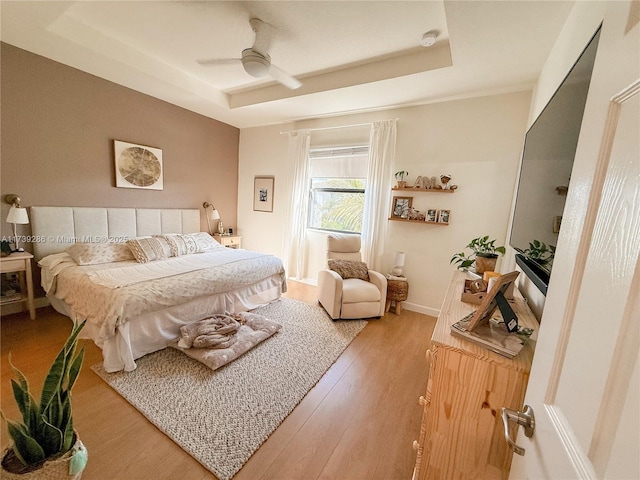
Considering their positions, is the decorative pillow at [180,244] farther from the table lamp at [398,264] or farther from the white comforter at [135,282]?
the table lamp at [398,264]

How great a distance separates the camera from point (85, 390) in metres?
1.73

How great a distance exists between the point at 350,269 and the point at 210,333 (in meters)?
1.77

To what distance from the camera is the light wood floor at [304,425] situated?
130 centimetres

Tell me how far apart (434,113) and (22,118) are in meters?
4.40

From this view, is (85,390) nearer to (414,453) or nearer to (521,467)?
(414,453)

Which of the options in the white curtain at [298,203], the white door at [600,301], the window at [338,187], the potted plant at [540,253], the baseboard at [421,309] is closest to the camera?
the white door at [600,301]

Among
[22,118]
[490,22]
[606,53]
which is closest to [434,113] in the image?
[490,22]

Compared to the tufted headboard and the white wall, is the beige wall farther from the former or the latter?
the white wall

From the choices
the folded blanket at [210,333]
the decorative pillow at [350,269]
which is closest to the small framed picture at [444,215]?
→ the decorative pillow at [350,269]

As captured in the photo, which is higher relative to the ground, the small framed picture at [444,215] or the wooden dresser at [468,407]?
the small framed picture at [444,215]

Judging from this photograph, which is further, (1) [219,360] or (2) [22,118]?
(2) [22,118]

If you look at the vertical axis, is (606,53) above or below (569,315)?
above

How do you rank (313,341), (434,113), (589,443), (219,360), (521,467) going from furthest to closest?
1. (434,113)
2. (313,341)
3. (219,360)
4. (521,467)
5. (589,443)

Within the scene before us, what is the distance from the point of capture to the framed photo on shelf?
14.8 ft
